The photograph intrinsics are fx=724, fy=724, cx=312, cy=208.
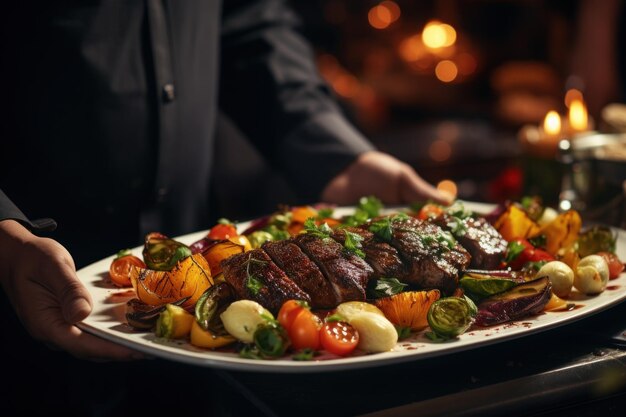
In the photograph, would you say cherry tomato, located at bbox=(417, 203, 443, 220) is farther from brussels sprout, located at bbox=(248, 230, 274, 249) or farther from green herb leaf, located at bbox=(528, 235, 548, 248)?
brussels sprout, located at bbox=(248, 230, 274, 249)

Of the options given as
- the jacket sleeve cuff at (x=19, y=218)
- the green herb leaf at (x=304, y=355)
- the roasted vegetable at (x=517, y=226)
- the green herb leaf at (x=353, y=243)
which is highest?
the jacket sleeve cuff at (x=19, y=218)

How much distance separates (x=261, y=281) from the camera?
160cm

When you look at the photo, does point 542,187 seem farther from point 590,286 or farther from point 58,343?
point 58,343

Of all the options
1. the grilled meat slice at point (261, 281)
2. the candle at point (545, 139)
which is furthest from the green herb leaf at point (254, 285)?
the candle at point (545, 139)

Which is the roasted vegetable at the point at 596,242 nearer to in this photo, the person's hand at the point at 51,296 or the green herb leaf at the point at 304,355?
the green herb leaf at the point at 304,355

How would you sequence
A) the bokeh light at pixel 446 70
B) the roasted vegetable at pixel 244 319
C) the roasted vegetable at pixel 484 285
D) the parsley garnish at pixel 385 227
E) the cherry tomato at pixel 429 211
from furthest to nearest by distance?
the bokeh light at pixel 446 70 < the cherry tomato at pixel 429 211 < the parsley garnish at pixel 385 227 < the roasted vegetable at pixel 484 285 < the roasted vegetable at pixel 244 319

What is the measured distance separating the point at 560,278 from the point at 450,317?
1.26 feet

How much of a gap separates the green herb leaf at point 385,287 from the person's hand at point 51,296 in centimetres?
56

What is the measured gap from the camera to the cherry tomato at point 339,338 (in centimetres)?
143

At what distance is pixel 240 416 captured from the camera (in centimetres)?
143

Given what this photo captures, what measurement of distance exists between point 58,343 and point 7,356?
3.21ft

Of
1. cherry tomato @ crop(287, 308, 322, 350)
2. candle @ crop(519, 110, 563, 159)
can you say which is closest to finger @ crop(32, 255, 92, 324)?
cherry tomato @ crop(287, 308, 322, 350)

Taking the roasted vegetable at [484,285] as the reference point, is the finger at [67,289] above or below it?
above

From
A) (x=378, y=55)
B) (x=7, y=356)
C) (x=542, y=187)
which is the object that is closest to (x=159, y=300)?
(x=7, y=356)
